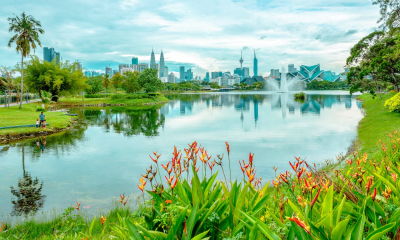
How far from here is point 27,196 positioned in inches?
398

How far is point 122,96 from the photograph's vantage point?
6706 cm

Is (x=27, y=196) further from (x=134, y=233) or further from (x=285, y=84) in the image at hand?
(x=285, y=84)

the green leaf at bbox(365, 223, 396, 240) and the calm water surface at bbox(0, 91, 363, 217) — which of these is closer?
the green leaf at bbox(365, 223, 396, 240)

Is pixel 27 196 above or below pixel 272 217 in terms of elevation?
below

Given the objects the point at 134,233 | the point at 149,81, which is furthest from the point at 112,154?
the point at 149,81

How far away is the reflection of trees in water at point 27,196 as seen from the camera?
8969mm

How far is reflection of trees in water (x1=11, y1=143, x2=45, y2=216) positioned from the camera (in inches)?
353

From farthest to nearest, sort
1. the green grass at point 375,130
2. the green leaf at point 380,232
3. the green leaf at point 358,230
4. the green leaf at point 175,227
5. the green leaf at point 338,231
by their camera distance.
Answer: the green grass at point 375,130 < the green leaf at point 175,227 < the green leaf at point 358,230 < the green leaf at point 338,231 < the green leaf at point 380,232

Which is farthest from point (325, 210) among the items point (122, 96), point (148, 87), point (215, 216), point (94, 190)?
point (148, 87)

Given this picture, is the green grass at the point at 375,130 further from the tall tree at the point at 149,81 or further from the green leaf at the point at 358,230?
the tall tree at the point at 149,81

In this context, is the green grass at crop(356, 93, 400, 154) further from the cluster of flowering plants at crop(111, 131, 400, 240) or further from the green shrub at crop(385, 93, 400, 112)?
the cluster of flowering plants at crop(111, 131, 400, 240)

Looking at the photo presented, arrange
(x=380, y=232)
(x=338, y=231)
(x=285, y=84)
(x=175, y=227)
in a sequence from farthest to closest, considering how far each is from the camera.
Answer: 1. (x=285, y=84)
2. (x=175, y=227)
3. (x=338, y=231)
4. (x=380, y=232)

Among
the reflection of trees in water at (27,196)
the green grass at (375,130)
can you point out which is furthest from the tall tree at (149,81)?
the reflection of trees in water at (27,196)

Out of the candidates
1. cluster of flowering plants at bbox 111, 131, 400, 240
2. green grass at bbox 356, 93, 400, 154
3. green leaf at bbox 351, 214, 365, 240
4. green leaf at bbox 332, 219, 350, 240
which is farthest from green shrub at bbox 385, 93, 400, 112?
green leaf at bbox 332, 219, 350, 240
